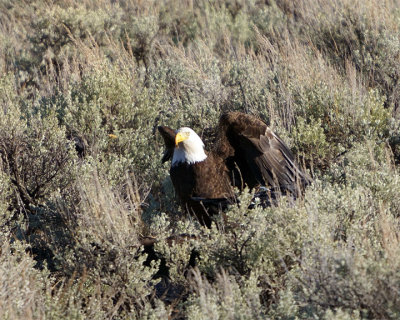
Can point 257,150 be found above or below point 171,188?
above

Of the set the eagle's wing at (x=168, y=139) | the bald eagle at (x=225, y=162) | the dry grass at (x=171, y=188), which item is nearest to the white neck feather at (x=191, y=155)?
the bald eagle at (x=225, y=162)

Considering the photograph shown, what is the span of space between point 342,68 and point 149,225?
3.43 meters

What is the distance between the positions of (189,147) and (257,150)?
1.76ft

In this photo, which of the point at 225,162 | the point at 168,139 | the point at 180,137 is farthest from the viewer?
the point at 168,139

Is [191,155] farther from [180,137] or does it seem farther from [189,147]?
[180,137]

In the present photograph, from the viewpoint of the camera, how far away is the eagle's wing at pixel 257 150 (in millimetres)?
4801

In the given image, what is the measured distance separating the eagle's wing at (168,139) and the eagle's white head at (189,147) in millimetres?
301

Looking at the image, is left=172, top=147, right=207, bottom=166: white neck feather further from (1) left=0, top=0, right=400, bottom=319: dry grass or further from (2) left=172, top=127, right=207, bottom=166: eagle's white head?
(1) left=0, top=0, right=400, bottom=319: dry grass

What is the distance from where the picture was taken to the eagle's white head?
188 inches

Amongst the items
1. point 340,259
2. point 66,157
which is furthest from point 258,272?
point 66,157

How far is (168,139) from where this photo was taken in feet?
17.0

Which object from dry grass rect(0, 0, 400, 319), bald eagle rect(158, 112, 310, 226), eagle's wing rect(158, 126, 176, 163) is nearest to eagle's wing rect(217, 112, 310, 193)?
bald eagle rect(158, 112, 310, 226)

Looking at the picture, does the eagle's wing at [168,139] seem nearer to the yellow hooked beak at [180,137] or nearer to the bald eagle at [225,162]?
the bald eagle at [225,162]

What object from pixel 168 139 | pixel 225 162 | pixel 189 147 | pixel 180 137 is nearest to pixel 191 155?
pixel 189 147
